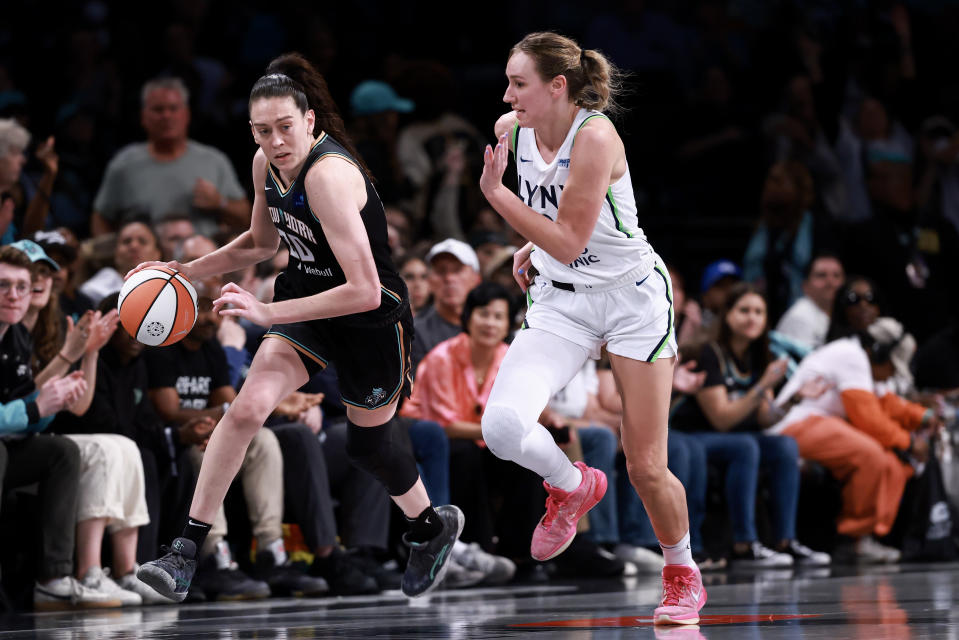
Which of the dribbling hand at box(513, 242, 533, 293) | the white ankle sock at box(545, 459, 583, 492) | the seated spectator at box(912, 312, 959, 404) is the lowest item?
the white ankle sock at box(545, 459, 583, 492)

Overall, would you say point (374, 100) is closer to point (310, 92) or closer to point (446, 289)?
point (446, 289)

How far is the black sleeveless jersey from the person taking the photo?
16.4 feet

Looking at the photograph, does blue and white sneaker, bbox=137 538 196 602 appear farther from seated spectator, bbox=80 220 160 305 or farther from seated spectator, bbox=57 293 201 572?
seated spectator, bbox=80 220 160 305

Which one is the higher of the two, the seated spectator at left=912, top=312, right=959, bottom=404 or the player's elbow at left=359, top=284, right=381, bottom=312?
the player's elbow at left=359, top=284, right=381, bottom=312

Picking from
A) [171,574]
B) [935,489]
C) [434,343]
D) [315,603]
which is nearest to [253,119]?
[171,574]

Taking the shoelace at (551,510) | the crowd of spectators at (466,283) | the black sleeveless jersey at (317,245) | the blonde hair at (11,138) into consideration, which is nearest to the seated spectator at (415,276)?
the crowd of spectators at (466,283)

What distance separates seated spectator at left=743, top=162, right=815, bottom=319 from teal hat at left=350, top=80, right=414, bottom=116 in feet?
9.53

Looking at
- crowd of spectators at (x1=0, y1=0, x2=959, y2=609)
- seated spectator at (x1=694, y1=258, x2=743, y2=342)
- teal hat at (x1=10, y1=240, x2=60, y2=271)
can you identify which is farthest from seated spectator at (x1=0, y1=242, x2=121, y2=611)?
seated spectator at (x1=694, y1=258, x2=743, y2=342)

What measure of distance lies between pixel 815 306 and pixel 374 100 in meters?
3.49

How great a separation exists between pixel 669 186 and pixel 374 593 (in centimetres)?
623

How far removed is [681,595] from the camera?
16.6ft

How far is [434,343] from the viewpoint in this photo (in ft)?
27.4

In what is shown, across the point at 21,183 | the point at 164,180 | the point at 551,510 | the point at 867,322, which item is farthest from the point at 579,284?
the point at 867,322

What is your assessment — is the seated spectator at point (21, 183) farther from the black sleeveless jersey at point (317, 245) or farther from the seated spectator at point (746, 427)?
the seated spectator at point (746, 427)
